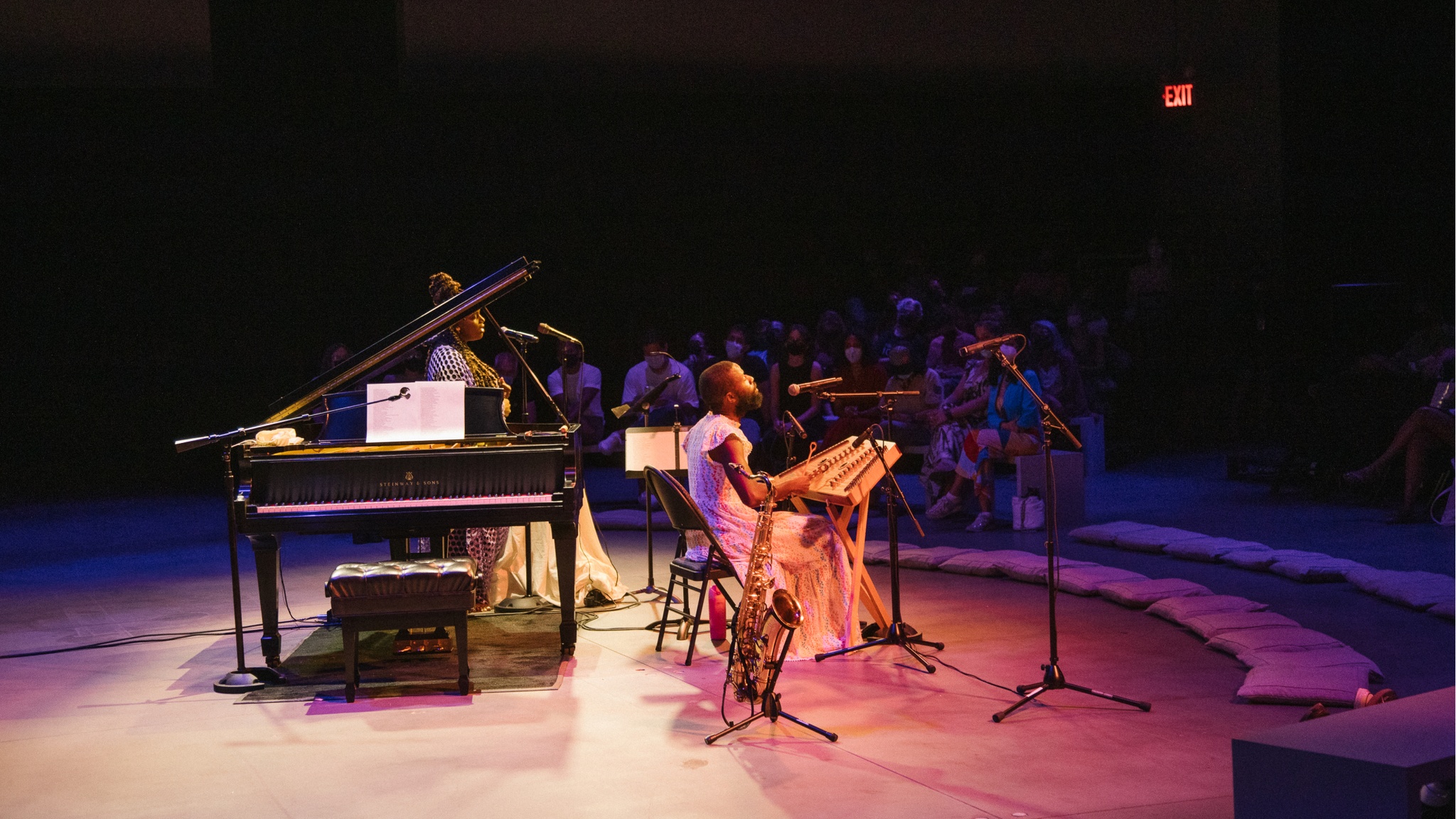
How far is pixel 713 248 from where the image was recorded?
1478 cm

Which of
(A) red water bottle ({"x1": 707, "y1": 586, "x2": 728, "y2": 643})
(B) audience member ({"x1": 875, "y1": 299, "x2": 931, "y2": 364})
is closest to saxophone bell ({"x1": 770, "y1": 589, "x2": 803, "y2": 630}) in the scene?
(A) red water bottle ({"x1": 707, "y1": 586, "x2": 728, "y2": 643})

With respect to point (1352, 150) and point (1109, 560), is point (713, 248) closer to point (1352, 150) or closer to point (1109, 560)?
point (1352, 150)

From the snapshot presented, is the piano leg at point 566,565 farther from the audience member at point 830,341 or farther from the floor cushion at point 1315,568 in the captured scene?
the audience member at point 830,341

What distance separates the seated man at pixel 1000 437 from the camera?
365 inches

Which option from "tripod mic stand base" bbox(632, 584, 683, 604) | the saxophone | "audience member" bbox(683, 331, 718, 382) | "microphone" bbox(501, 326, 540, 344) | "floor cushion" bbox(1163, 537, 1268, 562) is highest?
"microphone" bbox(501, 326, 540, 344)

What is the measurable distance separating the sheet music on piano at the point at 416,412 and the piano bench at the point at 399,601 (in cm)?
74

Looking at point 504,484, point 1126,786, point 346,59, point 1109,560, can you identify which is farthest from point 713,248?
point 1126,786

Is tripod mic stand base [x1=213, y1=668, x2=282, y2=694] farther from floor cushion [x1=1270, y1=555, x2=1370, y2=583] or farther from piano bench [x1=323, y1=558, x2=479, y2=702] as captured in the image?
floor cushion [x1=1270, y1=555, x2=1370, y2=583]

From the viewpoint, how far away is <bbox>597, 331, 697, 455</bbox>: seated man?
10.2 metres

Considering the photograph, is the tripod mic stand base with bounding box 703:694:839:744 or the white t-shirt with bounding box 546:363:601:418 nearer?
the tripod mic stand base with bounding box 703:694:839:744

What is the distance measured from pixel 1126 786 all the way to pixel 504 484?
117 inches

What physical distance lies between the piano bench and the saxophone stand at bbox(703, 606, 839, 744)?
122cm

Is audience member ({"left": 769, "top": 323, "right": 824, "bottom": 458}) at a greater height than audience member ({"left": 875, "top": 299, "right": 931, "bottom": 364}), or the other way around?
audience member ({"left": 875, "top": 299, "right": 931, "bottom": 364})

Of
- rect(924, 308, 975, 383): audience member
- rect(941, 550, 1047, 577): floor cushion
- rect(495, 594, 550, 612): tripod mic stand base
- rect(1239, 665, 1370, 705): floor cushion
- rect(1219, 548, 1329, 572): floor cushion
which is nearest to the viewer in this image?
rect(1239, 665, 1370, 705): floor cushion
